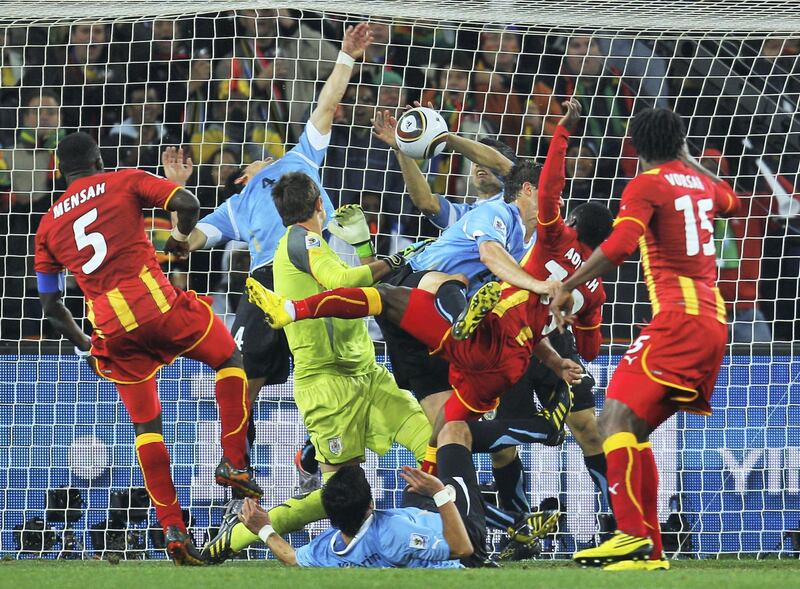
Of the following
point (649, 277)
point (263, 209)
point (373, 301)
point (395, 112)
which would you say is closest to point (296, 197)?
point (373, 301)

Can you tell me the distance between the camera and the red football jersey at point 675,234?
5.27 metres

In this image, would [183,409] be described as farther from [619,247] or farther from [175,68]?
[619,247]

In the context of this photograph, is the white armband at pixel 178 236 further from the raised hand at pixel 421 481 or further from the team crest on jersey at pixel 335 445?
the raised hand at pixel 421 481

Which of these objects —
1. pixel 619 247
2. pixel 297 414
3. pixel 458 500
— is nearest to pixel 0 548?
pixel 297 414

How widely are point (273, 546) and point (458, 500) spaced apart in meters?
0.94

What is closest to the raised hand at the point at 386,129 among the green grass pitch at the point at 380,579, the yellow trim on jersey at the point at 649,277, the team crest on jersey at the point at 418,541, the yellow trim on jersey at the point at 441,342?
the yellow trim on jersey at the point at 441,342

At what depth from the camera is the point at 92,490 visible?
325 inches

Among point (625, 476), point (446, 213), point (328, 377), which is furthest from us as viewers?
point (446, 213)

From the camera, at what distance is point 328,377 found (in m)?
7.05

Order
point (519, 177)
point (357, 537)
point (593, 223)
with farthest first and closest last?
point (519, 177)
point (593, 223)
point (357, 537)

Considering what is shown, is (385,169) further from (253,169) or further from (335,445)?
(335,445)

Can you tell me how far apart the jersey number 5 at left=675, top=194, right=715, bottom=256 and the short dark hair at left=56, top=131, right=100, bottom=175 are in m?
2.87

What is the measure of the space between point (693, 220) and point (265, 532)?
8.46ft

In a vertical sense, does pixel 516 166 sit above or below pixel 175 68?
below
